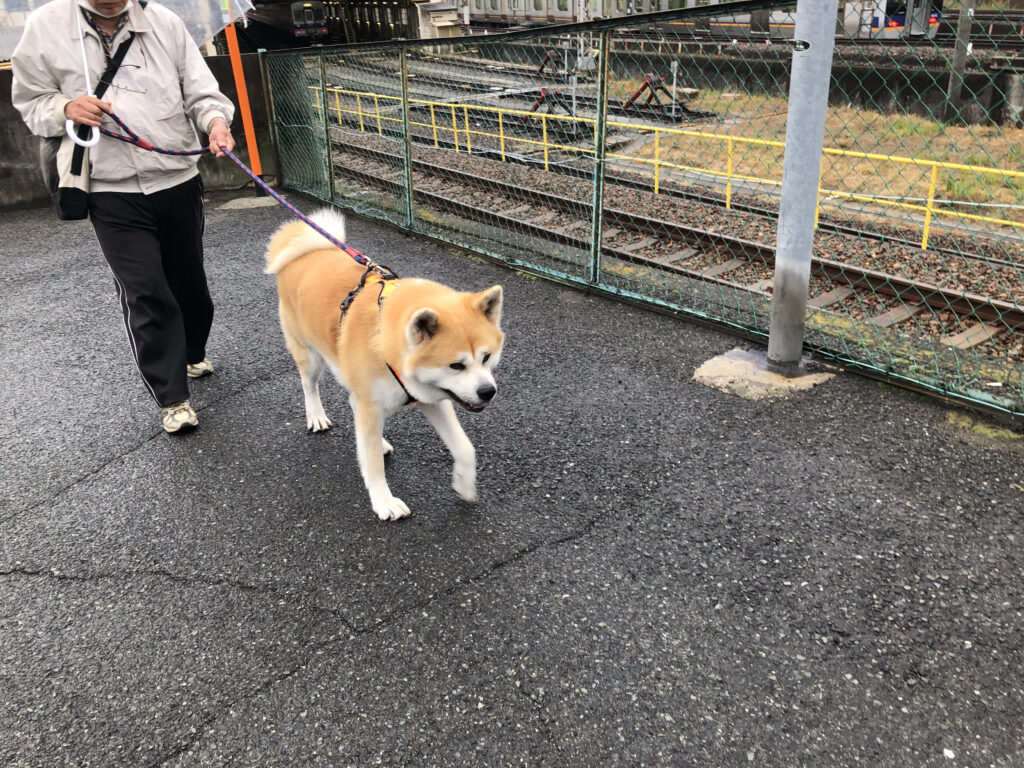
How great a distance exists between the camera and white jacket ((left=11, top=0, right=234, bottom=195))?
3.37m

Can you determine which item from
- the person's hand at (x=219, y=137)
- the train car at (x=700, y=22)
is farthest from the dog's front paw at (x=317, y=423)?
the train car at (x=700, y=22)

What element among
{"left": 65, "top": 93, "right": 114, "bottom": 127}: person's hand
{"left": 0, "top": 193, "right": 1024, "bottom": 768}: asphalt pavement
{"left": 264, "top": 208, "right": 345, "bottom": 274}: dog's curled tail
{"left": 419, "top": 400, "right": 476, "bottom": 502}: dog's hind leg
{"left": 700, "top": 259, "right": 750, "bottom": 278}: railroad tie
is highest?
{"left": 65, "top": 93, "right": 114, "bottom": 127}: person's hand

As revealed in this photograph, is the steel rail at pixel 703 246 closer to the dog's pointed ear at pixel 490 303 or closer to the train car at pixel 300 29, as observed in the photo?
the dog's pointed ear at pixel 490 303

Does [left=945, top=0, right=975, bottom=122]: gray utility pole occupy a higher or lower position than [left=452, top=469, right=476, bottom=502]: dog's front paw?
higher

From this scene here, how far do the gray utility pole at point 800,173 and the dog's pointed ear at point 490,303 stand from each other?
75.2 inches

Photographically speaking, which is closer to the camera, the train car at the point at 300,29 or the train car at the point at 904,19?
the train car at the point at 904,19

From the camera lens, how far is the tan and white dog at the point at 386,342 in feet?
8.63

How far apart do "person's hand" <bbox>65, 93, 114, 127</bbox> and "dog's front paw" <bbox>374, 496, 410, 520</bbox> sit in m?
2.17

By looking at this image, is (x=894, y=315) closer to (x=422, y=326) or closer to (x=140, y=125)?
(x=422, y=326)

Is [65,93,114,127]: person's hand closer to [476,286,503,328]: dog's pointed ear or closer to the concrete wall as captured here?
[476,286,503,328]: dog's pointed ear

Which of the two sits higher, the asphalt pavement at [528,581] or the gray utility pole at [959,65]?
the gray utility pole at [959,65]

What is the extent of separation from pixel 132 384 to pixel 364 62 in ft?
16.3

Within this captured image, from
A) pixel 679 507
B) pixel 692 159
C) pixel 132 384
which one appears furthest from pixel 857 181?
pixel 132 384

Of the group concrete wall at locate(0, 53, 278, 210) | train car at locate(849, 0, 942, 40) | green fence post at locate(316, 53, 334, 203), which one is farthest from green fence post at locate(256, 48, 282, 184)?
Answer: train car at locate(849, 0, 942, 40)
